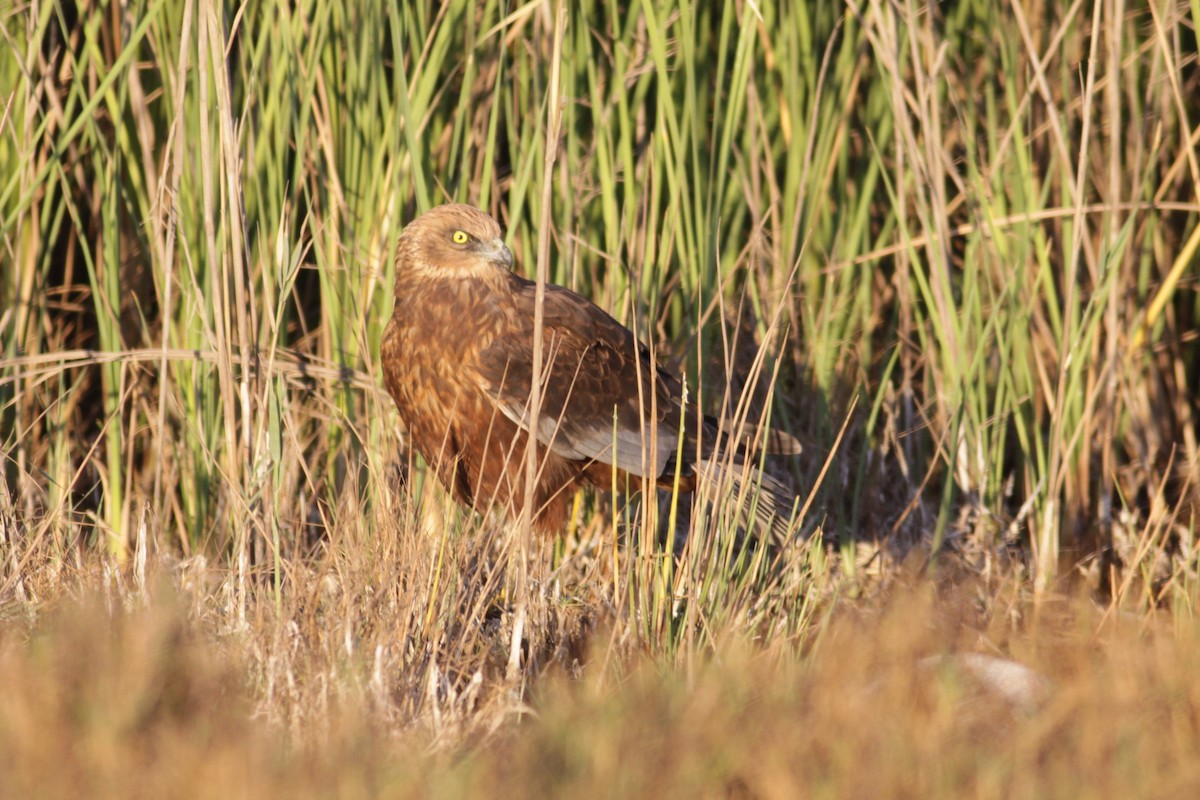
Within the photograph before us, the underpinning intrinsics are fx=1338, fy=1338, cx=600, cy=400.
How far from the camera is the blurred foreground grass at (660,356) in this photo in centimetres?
208

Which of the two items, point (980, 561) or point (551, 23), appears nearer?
point (551, 23)

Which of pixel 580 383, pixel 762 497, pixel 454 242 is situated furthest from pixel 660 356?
pixel 454 242

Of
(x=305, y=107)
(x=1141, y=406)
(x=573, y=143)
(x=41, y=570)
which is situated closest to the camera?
(x=41, y=570)

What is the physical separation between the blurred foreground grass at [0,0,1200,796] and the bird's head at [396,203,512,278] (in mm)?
211

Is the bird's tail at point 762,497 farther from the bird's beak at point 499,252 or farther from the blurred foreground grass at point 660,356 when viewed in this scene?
the bird's beak at point 499,252

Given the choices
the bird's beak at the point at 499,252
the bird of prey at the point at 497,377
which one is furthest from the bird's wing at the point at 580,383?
the bird's beak at the point at 499,252

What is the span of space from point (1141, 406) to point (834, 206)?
3.56 feet

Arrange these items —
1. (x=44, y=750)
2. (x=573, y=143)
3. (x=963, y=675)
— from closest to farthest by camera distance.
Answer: (x=44, y=750)
(x=963, y=675)
(x=573, y=143)

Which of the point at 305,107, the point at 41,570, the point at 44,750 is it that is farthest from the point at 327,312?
the point at 44,750

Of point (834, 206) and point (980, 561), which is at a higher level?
point (834, 206)

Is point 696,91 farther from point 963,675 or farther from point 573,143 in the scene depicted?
point 963,675

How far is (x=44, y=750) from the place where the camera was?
5.92 ft

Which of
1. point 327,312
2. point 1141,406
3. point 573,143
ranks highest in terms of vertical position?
point 573,143

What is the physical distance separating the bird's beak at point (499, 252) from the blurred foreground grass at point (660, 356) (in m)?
0.22
